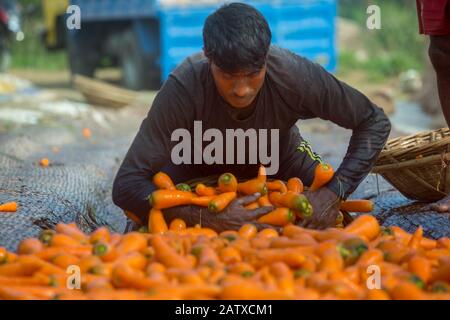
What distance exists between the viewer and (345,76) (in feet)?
47.3

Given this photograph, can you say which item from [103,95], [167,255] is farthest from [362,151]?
[103,95]

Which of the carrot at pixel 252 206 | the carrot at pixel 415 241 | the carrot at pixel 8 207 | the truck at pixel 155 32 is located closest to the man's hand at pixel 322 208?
the carrot at pixel 252 206

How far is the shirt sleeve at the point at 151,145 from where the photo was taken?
143 inches

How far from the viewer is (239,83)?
3299 millimetres

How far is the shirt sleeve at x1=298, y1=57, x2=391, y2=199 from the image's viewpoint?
367 cm

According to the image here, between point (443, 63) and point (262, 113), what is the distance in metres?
1.07

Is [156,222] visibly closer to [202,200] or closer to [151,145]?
[202,200]

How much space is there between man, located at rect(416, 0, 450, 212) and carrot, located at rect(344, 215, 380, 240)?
893 millimetres

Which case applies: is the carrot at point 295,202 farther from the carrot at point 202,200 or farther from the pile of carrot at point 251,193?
the carrot at point 202,200

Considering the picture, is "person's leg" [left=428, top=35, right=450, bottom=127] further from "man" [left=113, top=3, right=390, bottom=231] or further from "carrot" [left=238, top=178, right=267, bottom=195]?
"carrot" [left=238, top=178, right=267, bottom=195]

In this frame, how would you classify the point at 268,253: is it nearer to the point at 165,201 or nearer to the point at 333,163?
the point at 165,201

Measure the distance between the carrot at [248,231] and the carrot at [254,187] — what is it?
303mm

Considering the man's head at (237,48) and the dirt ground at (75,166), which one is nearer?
the man's head at (237,48)
